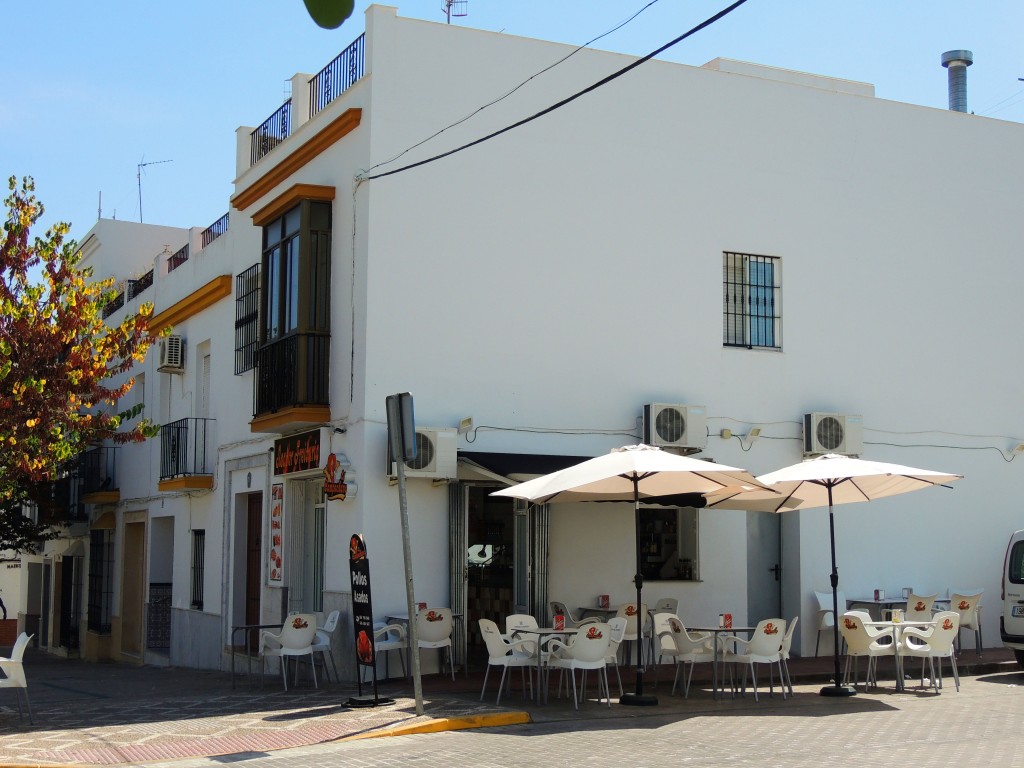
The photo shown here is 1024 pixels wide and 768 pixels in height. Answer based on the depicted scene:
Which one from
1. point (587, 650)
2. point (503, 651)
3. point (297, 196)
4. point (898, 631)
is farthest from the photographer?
point (297, 196)

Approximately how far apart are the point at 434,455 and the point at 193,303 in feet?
28.1

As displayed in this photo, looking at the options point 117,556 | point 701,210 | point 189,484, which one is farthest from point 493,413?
point 117,556

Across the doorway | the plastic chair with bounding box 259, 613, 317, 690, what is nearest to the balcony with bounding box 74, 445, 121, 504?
the plastic chair with bounding box 259, 613, 317, 690

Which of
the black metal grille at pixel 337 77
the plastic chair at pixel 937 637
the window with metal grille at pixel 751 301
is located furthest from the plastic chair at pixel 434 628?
the black metal grille at pixel 337 77

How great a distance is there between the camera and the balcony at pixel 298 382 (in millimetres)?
15891

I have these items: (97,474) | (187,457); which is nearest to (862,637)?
(187,457)

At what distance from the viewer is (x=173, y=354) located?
22516mm

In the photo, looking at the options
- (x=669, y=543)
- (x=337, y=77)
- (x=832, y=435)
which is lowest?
(x=669, y=543)

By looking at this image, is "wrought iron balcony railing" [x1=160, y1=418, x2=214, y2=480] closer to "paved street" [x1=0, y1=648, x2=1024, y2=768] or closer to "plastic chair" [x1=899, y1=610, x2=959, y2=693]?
"paved street" [x1=0, y1=648, x2=1024, y2=768]

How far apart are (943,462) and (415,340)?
331 inches

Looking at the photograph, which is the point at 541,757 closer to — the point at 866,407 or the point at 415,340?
the point at 415,340

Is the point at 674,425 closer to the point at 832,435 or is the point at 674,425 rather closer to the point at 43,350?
the point at 832,435

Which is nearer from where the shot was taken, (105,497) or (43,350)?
(43,350)

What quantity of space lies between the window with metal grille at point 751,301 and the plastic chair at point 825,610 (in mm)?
3585
